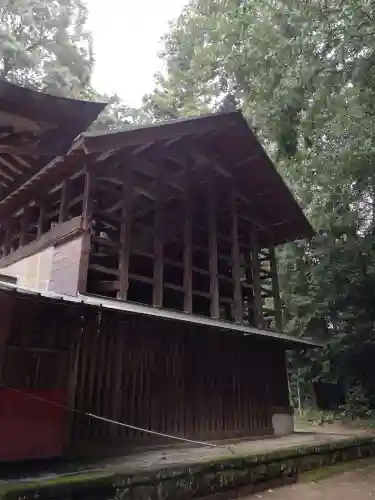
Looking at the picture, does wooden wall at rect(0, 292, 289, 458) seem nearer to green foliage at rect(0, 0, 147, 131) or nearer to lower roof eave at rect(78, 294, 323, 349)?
lower roof eave at rect(78, 294, 323, 349)

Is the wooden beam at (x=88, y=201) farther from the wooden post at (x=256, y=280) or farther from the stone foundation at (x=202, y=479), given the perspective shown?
the wooden post at (x=256, y=280)

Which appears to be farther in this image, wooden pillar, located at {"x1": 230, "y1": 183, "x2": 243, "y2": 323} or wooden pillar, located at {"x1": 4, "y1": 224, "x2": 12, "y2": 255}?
wooden pillar, located at {"x1": 4, "y1": 224, "x2": 12, "y2": 255}

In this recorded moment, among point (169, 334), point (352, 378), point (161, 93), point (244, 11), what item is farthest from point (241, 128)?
point (161, 93)

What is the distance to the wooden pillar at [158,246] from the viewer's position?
9.03 m

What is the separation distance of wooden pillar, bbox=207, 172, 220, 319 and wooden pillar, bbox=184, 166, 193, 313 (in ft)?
2.11

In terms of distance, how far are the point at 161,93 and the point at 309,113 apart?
59.7 feet

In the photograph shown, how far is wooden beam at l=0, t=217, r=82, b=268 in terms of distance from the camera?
27.0ft

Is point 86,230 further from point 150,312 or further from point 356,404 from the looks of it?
point 356,404

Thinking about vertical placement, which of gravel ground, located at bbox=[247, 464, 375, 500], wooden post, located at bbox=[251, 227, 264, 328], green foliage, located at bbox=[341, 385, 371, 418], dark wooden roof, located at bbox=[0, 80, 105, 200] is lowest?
gravel ground, located at bbox=[247, 464, 375, 500]

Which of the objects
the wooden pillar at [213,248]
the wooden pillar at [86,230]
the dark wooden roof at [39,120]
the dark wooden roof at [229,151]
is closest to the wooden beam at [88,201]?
the wooden pillar at [86,230]

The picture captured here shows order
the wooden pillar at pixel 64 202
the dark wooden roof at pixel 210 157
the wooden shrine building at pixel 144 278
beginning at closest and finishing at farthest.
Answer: the wooden shrine building at pixel 144 278 < the dark wooden roof at pixel 210 157 < the wooden pillar at pixel 64 202

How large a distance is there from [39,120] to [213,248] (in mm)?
7292

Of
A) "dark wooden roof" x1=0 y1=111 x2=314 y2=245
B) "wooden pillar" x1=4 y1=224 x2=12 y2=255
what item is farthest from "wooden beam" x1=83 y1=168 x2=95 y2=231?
"wooden pillar" x1=4 y1=224 x2=12 y2=255

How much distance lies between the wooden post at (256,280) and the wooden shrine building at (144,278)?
28 mm
